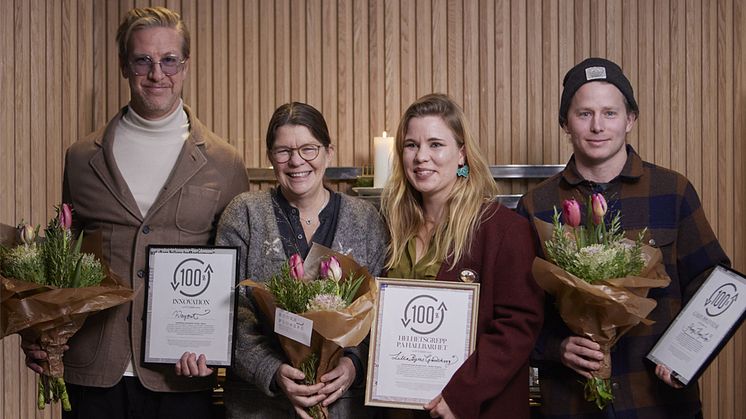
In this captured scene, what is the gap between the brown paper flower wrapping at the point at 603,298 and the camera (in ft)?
7.42

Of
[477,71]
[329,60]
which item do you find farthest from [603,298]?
[329,60]

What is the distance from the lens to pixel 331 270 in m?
2.32

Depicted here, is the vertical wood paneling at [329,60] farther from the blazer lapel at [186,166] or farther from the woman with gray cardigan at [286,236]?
the woman with gray cardigan at [286,236]

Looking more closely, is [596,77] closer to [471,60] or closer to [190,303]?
[471,60]

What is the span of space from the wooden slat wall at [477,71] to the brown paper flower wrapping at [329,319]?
1.49m

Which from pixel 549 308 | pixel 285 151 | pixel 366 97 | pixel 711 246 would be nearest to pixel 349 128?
pixel 366 97

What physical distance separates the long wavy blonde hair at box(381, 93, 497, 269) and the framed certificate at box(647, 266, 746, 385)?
2.19 feet

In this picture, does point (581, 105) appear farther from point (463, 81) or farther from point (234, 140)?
point (234, 140)

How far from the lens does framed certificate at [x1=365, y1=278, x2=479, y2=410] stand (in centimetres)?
241

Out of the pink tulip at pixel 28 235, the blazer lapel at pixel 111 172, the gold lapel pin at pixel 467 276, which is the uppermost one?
the blazer lapel at pixel 111 172

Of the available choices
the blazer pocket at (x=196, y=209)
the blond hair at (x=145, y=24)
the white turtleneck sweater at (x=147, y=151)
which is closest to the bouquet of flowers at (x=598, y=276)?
the blazer pocket at (x=196, y=209)

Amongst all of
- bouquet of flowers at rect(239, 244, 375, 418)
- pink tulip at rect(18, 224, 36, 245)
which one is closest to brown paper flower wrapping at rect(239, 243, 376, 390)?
bouquet of flowers at rect(239, 244, 375, 418)

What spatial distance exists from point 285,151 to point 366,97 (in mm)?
1283

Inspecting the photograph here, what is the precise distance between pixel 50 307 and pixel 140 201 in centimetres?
50
